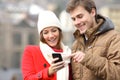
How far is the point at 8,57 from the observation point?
65.1 metres

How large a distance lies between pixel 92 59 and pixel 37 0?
57.4 m

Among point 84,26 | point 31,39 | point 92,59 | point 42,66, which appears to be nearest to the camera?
point 92,59

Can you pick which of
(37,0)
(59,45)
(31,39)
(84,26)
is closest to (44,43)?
(59,45)

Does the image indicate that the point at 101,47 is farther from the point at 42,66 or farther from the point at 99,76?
the point at 42,66

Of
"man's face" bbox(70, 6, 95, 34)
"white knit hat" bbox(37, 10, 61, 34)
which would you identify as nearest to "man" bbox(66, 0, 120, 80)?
"man's face" bbox(70, 6, 95, 34)

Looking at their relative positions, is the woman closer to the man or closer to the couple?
the couple

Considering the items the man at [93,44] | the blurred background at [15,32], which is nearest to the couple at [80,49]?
the man at [93,44]

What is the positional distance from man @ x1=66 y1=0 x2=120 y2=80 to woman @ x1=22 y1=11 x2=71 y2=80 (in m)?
0.11

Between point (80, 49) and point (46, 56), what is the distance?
0.73ft

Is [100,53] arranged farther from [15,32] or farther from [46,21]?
[15,32]

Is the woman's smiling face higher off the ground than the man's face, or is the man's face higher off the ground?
the man's face

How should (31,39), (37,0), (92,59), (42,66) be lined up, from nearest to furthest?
(92,59) < (42,66) < (37,0) < (31,39)

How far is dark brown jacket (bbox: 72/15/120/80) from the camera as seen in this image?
8.66ft

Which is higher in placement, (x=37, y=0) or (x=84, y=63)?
(x=37, y=0)
